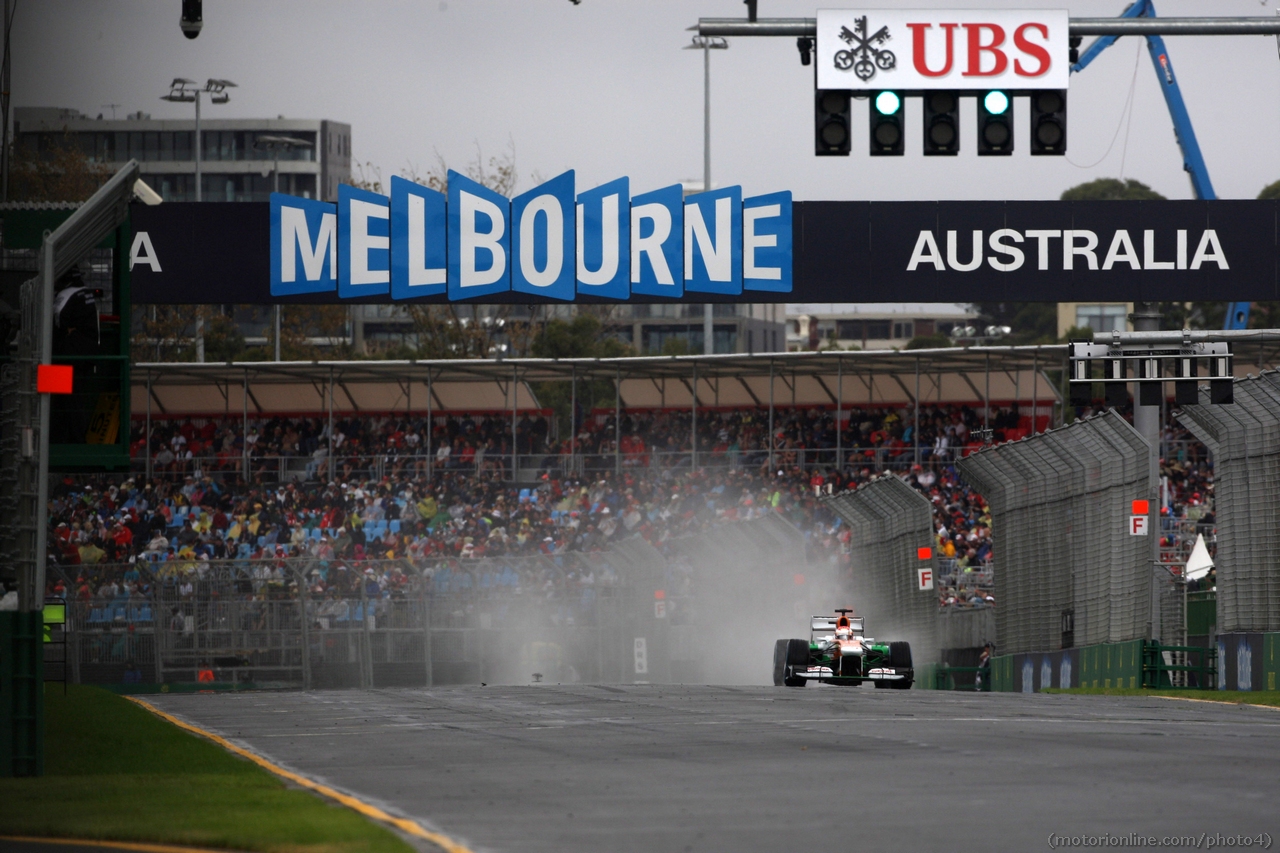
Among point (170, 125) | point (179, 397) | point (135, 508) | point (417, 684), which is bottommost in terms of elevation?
point (417, 684)

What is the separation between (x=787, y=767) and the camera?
11.5 m

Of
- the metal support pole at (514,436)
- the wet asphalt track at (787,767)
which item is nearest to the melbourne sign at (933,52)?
the wet asphalt track at (787,767)

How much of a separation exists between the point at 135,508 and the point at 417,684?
553 inches

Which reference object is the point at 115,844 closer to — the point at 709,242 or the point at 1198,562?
the point at 709,242

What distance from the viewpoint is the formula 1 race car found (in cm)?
2391

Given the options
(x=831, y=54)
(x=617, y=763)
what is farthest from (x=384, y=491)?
(x=617, y=763)

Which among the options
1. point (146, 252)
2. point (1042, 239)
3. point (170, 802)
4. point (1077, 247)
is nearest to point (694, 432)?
point (1042, 239)

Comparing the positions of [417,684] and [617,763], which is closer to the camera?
[617,763]

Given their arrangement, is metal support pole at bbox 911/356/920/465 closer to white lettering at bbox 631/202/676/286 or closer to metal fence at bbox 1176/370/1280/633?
white lettering at bbox 631/202/676/286

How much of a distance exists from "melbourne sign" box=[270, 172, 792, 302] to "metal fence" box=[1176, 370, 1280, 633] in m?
8.17

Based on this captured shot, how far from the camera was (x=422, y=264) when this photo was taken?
28250mm

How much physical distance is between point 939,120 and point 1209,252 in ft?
45.3

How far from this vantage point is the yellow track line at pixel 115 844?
27.8 ft

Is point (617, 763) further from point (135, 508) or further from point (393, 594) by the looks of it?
point (135, 508)
